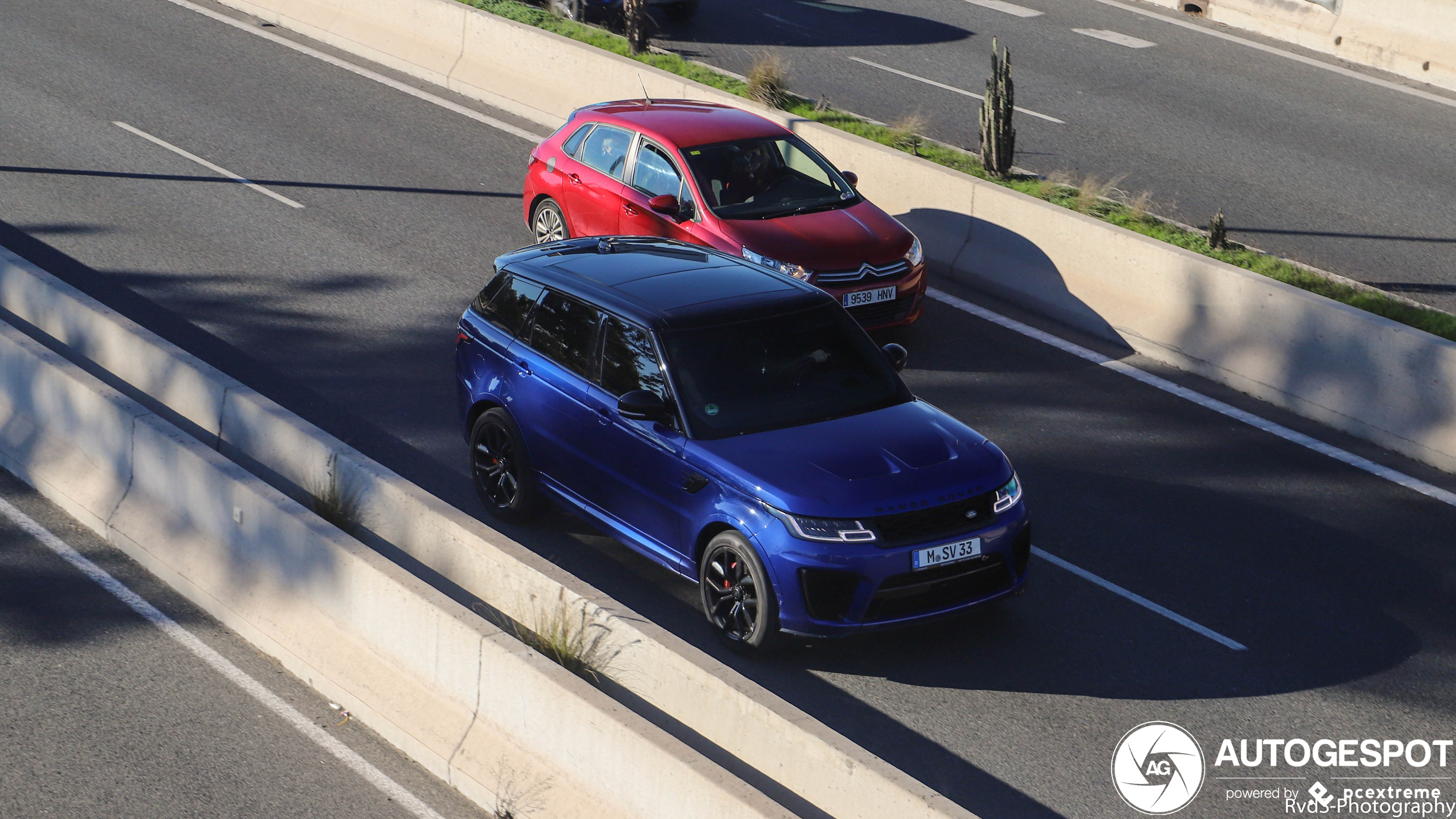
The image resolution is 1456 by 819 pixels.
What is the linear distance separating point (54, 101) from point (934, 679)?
1515cm

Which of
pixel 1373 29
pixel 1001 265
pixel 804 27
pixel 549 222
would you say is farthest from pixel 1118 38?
pixel 549 222

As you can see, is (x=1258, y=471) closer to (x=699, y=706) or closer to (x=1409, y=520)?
(x=1409, y=520)

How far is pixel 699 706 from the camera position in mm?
6246

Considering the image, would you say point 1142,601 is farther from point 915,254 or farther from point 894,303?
point 915,254

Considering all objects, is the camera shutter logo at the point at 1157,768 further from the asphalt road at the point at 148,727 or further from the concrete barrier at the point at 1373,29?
the concrete barrier at the point at 1373,29

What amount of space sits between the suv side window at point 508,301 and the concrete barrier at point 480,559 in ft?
4.89

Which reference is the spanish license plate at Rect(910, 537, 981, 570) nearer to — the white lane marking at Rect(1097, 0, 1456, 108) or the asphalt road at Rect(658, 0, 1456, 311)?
the asphalt road at Rect(658, 0, 1456, 311)

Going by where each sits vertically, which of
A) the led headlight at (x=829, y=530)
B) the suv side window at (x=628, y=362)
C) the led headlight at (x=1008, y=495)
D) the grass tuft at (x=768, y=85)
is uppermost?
the grass tuft at (x=768, y=85)

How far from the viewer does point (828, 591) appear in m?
7.32

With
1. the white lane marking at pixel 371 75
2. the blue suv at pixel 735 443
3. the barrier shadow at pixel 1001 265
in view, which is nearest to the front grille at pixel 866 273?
the barrier shadow at pixel 1001 265

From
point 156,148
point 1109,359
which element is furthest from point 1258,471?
point 156,148

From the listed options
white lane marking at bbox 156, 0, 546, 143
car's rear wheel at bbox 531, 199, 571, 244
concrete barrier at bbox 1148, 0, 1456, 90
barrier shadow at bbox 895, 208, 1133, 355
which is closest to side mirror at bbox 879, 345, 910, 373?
barrier shadow at bbox 895, 208, 1133, 355

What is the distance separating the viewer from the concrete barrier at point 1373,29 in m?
19.8

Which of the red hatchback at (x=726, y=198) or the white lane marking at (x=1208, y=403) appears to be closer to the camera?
the white lane marking at (x=1208, y=403)
